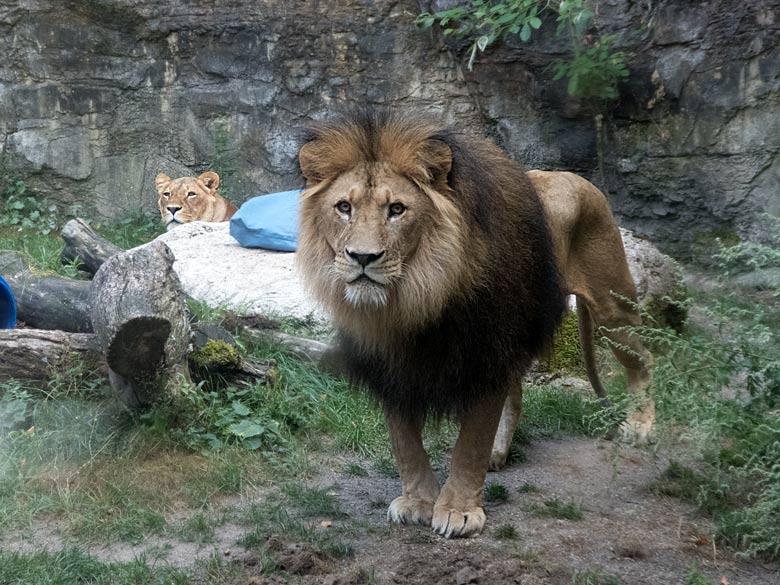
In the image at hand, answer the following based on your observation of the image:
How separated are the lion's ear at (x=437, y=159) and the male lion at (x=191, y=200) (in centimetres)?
623

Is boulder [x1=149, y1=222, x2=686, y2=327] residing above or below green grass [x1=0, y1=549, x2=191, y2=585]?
above

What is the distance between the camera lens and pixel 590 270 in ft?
16.2

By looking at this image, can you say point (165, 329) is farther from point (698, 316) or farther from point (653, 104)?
point (653, 104)

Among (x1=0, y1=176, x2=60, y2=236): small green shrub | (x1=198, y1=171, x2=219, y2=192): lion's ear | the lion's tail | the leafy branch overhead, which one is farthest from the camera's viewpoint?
(x1=0, y1=176, x2=60, y2=236): small green shrub

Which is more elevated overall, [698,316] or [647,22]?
[647,22]

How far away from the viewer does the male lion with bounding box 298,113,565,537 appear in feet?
11.5

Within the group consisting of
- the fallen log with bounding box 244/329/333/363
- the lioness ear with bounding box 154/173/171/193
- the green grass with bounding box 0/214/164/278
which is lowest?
the green grass with bounding box 0/214/164/278

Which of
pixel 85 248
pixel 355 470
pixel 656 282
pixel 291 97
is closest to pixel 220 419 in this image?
pixel 355 470

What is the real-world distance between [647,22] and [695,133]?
3.54 feet

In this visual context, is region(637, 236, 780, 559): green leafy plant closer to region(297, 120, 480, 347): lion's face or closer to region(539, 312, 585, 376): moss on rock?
region(297, 120, 480, 347): lion's face

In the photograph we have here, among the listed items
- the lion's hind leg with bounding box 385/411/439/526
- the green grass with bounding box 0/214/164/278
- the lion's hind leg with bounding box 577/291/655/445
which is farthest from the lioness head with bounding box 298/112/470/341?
the green grass with bounding box 0/214/164/278

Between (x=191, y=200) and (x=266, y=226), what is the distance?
1927mm

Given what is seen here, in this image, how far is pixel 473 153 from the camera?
3867 millimetres

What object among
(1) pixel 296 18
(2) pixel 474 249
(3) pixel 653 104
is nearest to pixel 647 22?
(3) pixel 653 104
